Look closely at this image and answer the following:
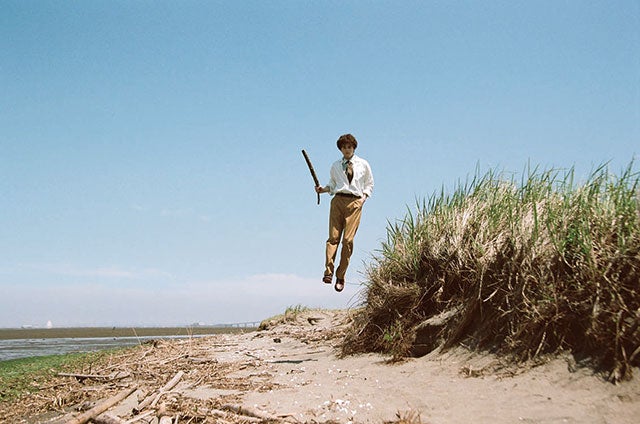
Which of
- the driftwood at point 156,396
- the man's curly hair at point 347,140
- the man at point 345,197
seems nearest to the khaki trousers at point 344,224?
the man at point 345,197

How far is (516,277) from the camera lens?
193 inches

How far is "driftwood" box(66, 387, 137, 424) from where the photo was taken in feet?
15.7

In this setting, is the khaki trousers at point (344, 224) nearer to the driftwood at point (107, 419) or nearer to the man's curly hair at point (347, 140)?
the man's curly hair at point (347, 140)

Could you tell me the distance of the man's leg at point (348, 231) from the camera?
8031mm

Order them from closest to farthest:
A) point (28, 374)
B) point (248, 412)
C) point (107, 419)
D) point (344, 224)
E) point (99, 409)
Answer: point (248, 412) → point (107, 419) → point (99, 409) → point (344, 224) → point (28, 374)

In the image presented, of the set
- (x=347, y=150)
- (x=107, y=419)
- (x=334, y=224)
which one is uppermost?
(x=347, y=150)

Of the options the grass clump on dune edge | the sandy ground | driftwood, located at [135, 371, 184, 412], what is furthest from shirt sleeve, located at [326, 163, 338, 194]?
driftwood, located at [135, 371, 184, 412]

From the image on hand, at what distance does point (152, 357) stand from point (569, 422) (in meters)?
7.42

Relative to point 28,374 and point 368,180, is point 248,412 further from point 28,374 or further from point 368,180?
point 28,374

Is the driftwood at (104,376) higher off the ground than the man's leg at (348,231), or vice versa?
the man's leg at (348,231)

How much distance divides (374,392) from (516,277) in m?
1.85

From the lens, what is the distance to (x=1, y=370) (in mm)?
9945

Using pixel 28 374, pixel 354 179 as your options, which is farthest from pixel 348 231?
pixel 28 374

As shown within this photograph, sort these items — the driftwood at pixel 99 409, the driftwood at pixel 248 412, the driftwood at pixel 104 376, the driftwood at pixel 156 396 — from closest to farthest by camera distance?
1. the driftwood at pixel 248 412
2. the driftwood at pixel 99 409
3. the driftwood at pixel 156 396
4. the driftwood at pixel 104 376
